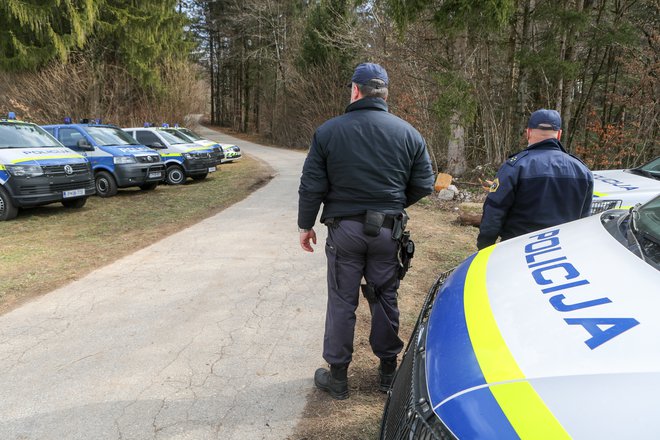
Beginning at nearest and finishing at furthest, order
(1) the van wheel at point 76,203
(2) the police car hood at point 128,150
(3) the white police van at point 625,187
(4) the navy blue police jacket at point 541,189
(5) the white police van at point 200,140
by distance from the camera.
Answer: (4) the navy blue police jacket at point 541,189
(3) the white police van at point 625,187
(1) the van wheel at point 76,203
(2) the police car hood at point 128,150
(5) the white police van at point 200,140

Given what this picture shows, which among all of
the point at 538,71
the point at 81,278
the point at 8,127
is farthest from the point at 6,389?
the point at 538,71

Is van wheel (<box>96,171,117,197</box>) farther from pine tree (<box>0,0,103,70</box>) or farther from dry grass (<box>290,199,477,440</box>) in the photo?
pine tree (<box>0,0,103,70</box>)

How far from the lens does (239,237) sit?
723 cm

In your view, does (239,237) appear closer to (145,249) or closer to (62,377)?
(145,249)

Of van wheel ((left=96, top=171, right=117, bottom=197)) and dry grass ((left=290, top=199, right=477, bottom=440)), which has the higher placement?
van wheel ((left=96, top=171, right=117, bottom=197))

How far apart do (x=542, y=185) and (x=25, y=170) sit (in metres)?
8.67

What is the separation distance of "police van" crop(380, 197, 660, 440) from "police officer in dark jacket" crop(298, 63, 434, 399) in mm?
743

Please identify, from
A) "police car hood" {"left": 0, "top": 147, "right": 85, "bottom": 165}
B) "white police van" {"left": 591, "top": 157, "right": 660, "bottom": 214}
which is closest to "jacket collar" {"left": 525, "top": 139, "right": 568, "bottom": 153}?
"white police van" {"left": 591, "top": 157, "right": 660, "bottom": 214}

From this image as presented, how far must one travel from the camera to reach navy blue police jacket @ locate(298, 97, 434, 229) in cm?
276

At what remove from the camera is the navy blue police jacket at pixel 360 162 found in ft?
9.05

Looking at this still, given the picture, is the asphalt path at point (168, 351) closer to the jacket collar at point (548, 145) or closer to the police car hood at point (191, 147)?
the jacket collar at point (548, 145)

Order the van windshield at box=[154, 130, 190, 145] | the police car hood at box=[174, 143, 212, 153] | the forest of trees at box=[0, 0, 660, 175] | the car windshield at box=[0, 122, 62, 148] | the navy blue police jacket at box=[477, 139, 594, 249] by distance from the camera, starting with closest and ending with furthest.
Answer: the navy blue police jacket at box=[477, 139, 594, 249], the car windshield at box=[0, 122, 62, 148], the forest of trees at box=[0, 0, 660, 175], the police car hood at box=[174, 143, 212, 153], the van windshield at box=[154, 130, 190, 145]

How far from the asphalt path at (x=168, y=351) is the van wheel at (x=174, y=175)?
26.0 ft

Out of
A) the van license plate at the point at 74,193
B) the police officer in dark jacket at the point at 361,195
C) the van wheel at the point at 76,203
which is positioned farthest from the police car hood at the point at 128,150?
the police officer in dark jacket at the point at 361,195
